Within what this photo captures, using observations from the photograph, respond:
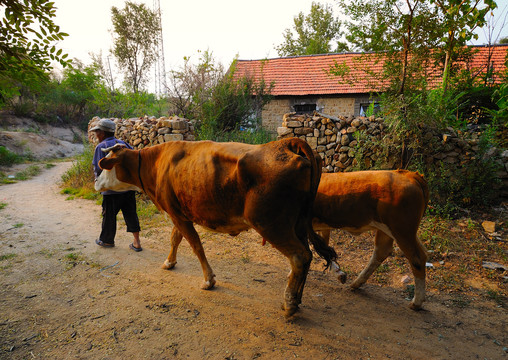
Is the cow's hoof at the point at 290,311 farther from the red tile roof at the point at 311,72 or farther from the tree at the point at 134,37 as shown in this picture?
the tree at the point at 134,37

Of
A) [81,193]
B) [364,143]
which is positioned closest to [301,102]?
[364,143]

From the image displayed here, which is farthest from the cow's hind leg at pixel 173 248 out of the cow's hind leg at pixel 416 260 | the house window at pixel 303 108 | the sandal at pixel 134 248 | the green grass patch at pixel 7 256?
the house window at pixel 303 108

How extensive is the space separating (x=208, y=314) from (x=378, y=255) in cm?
216

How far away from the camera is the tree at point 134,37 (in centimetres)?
2438

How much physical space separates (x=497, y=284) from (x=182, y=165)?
4.30 m

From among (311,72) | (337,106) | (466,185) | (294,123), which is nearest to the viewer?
(466,185)

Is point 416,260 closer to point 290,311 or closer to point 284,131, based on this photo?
point 290,311

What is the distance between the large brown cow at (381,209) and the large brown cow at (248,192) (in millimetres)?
529

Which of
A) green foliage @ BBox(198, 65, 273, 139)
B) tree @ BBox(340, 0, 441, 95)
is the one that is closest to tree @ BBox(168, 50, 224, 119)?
green foliage @ BBox(198, 65, 273, 139)

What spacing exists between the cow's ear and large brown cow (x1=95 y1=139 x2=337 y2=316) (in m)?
0.02

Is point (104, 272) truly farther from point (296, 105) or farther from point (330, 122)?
point (296, 105)

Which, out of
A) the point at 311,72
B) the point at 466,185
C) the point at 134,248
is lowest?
the point at 134,248

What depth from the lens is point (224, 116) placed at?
11.2m

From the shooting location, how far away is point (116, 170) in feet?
12.8
